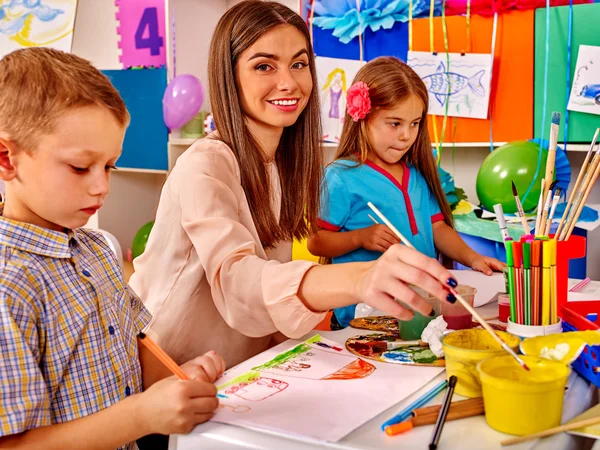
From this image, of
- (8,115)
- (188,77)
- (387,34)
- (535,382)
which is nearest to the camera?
(535,382)

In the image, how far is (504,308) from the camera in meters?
1.06

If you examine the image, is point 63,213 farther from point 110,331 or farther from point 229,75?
point 229,75

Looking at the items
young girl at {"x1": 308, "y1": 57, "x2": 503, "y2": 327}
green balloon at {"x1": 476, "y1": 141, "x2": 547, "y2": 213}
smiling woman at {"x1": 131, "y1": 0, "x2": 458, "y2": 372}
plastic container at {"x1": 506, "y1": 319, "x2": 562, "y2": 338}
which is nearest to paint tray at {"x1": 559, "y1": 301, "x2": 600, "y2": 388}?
plastic container at {"x1": 506, "y1": 319, "x2": 562, "y2": 338}

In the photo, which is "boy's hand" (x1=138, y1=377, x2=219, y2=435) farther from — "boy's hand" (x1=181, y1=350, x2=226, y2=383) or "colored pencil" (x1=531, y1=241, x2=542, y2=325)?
"colored pencil" (x1=531, y1=241, x2=542, y2=325)

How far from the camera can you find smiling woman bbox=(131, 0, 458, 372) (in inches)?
35.8

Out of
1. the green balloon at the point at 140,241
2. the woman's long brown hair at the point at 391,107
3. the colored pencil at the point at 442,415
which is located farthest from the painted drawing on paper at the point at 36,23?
the colored pencil at the point at 442,415

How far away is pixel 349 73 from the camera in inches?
115

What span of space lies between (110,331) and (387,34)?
226 centimetres

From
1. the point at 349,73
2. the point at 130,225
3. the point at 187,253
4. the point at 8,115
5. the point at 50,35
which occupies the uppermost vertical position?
the point at 50,35

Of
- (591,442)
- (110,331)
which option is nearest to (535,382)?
(591,442)

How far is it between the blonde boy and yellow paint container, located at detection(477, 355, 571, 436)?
301 millimetres

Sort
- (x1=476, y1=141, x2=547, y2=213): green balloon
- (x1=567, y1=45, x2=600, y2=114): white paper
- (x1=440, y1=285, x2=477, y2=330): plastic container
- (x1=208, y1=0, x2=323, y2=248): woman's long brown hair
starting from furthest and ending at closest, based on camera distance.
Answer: (x1=567, y1=45, x2=600, y2=114): white paper < (x1=476, y1=141, x2=547, y2=213): green balloon < (x1=208, y1=0, x2=323, y2=248): woman's long brown hair < (x1=440, y1=285, x2=477, y2=330): plastic container

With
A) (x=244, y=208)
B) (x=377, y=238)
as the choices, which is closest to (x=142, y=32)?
(x=377, y=238)

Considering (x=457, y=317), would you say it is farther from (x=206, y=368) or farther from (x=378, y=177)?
(x=378, y=177)
